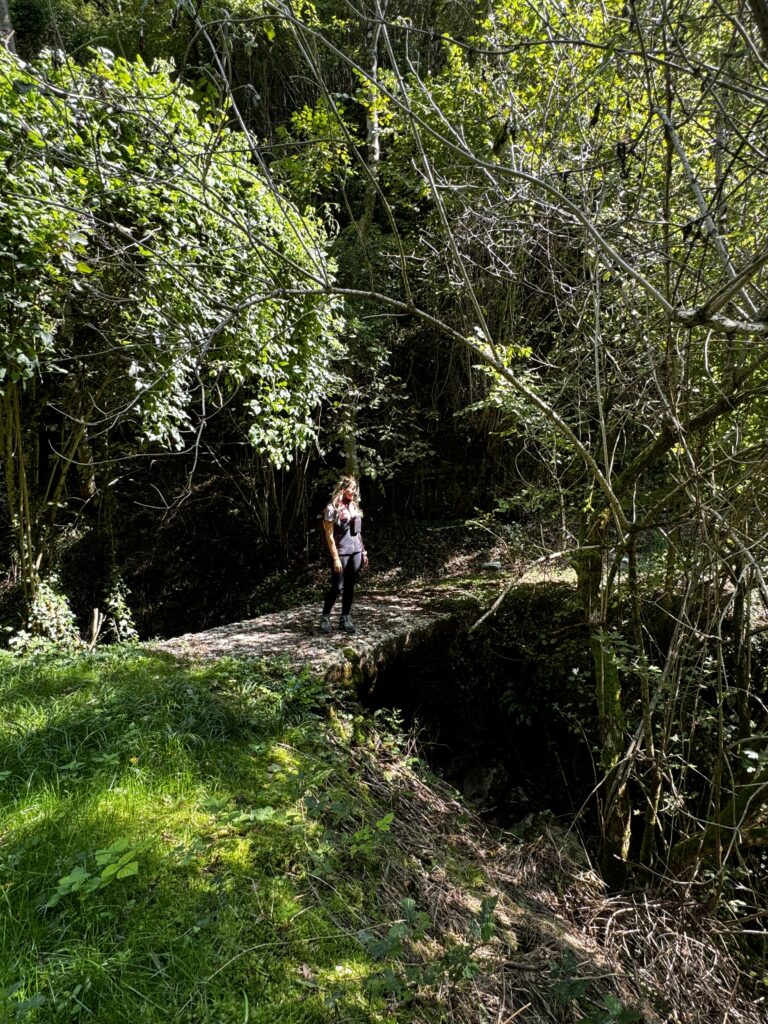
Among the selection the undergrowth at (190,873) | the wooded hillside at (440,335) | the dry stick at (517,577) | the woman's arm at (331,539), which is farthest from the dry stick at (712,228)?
the woman's arm at (331,539)

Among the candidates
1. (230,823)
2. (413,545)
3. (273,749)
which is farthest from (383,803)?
(413,545)

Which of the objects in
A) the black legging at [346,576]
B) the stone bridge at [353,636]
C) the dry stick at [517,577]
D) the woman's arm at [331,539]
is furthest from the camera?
the black legging at [346,576]

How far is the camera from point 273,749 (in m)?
3.10

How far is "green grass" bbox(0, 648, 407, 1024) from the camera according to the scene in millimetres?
1664

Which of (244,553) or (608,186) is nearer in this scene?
(608,186)

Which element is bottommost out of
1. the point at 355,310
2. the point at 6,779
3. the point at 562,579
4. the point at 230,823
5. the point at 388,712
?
the point at 388,712

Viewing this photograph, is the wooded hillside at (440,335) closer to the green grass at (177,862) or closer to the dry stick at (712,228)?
the dry stick at (712,228)

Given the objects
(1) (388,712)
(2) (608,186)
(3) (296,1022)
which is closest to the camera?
(3) (296,1022)

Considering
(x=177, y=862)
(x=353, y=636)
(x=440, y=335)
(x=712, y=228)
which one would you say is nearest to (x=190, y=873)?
(x=177, y=862)

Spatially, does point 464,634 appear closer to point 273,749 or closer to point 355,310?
point 273,749

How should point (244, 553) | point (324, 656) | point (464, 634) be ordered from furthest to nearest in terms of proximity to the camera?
point (244, 553) → point (464, 634) → point (324, 656)

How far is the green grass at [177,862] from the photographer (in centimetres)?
166

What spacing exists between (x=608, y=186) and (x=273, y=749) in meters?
3.28

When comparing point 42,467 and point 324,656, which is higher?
point 42,467
